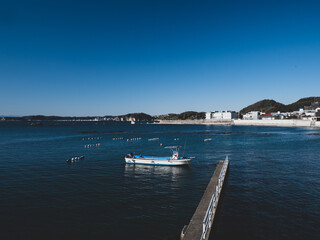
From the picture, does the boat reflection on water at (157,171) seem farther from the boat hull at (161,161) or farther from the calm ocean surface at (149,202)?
the boat hull at (161,161)

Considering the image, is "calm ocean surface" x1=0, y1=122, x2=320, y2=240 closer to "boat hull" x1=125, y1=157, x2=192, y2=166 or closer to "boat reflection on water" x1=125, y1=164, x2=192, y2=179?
"boat reflection on water" x1=125, y1=164, x2=192, y2=179

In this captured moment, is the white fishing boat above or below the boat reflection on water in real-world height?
above

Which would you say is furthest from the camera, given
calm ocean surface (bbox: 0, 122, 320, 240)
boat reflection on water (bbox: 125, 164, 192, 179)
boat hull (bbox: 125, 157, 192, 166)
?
boat hull (bbox: 125, 157, 192, 166)

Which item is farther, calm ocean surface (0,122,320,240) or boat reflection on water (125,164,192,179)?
boat reflection on water (125,164,192,179)

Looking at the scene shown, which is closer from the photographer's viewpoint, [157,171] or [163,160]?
[157,171]

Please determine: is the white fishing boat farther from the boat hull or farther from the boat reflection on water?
the boat reflection on water

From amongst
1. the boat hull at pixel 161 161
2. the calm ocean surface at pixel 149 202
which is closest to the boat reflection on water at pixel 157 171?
the calm ocean surface at pixel 149 202

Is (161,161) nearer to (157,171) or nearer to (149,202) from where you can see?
(157,171)

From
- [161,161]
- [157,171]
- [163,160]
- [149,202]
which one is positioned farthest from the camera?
[161,161]

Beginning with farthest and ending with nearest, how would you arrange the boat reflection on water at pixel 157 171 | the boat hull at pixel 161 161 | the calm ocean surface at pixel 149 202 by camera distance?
the boat hull at pixel 161 161 → the boat reflection on water at pixel 157 171 → the calm ocean surface at pixel 149 202

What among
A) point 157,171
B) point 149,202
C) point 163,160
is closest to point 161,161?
point 163,160

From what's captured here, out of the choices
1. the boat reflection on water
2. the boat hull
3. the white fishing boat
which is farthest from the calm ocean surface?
the white fishing boat

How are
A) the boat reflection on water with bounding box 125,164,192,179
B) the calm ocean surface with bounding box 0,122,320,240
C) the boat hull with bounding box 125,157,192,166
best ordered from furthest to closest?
1. the boat hull with bounding box 125,157,192,166
2. the boat reflection on water with bounding box 125,164,192,179
3. the calm ocean surface with bounding box 0,122,320,240

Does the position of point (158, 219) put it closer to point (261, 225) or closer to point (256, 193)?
point (261, 225)
